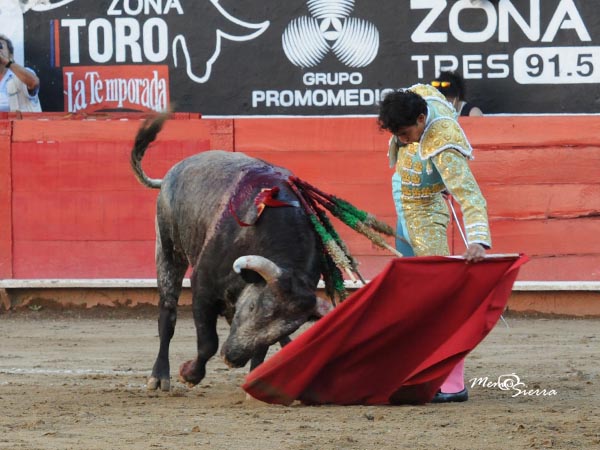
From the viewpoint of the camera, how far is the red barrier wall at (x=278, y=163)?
8070 millimetres

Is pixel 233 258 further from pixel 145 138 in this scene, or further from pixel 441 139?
pixel 145 138

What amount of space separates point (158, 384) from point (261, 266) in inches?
41.3

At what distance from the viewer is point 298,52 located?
906cm

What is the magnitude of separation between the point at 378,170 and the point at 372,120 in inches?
12.8

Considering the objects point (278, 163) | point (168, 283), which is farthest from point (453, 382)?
point (278, 163)

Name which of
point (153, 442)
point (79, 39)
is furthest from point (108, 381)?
point (79, 39)

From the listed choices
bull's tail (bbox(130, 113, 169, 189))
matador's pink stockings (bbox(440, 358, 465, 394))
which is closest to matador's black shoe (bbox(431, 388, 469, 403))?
matador's pink stockings (bbox(440, 358, 465, 394))

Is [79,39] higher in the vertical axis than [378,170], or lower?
higher

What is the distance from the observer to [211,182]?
524 cm

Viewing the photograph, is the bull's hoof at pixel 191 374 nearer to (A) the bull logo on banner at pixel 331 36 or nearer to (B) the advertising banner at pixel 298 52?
(B) the advertising banner at pixel 298 52

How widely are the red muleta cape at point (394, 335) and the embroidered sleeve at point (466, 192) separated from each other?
0.38 ft

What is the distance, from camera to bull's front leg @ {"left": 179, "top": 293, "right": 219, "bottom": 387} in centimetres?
503

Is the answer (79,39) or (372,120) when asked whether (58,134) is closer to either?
(79,39)

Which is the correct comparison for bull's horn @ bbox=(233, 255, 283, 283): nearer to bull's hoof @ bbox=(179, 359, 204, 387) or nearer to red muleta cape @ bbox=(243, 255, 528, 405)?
red muleta cape @ bbox=(243, 255, 528, 405)
